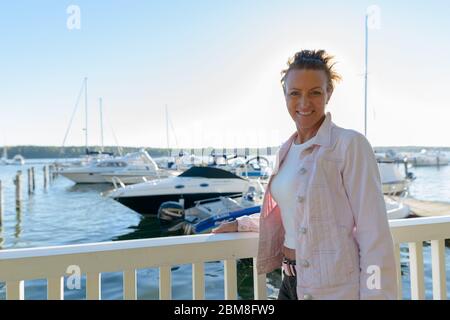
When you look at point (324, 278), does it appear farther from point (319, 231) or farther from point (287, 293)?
point (287, 293)

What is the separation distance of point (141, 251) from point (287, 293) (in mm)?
660

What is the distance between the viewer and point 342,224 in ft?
4.56

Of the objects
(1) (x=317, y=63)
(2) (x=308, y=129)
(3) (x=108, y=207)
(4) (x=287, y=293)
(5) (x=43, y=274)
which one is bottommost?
(3) (x=108, y=207)

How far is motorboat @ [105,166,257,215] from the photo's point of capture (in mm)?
13555

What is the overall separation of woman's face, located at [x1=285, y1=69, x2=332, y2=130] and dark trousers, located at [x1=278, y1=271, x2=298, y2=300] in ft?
2.13

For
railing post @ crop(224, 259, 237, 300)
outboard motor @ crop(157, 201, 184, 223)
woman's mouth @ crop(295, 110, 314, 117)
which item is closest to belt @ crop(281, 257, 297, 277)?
railing post @ crop(224, 259, 237, 300)

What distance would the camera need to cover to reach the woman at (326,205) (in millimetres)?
1338

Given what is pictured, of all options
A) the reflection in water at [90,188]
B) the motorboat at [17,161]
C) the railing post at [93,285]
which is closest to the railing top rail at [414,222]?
the railing post at [93,285]

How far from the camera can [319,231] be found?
1.40m

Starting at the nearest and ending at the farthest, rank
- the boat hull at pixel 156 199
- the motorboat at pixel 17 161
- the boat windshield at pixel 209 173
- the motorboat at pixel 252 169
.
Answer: the boat hull at pixel 156 199, the boat windshield at pixel 209 173, the motorboat at pixel 252 169, the motorboat at pixel 17 161

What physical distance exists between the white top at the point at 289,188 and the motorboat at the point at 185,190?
1187cm

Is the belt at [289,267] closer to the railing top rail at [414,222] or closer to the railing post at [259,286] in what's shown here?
the railing post at [259,286]
